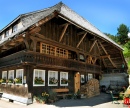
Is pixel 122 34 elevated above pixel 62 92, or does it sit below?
above

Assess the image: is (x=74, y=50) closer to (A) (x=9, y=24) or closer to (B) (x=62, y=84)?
(B) (x=62, y=84)

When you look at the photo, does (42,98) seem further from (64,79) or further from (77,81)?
(77,81)

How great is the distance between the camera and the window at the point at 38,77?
14.9 m

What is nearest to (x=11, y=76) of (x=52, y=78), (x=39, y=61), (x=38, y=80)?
(x=38, y=80)

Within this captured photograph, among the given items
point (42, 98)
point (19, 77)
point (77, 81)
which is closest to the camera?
point (42, 98)

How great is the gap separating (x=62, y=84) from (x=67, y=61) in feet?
7.80

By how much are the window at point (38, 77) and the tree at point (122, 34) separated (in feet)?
156

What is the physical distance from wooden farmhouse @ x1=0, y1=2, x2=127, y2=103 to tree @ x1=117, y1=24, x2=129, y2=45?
38.0 meters

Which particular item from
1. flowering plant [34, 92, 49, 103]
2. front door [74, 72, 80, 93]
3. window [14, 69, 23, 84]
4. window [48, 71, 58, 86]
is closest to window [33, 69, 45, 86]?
window [48, 71, 58, 86]

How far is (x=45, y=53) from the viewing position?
15719 millimetres

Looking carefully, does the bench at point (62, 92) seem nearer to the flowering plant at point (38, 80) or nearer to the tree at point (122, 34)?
the flowering plant at point (38, 80)

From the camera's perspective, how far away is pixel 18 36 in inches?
519

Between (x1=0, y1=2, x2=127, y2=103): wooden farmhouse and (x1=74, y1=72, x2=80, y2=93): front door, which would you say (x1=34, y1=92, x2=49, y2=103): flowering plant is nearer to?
(x1=0, y1=2, x2=127, y2=103): wooden farmhouse

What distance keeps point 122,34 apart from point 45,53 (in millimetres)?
47734
